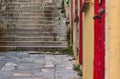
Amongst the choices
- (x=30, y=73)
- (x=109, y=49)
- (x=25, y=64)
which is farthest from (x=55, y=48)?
(x=109, y=49)

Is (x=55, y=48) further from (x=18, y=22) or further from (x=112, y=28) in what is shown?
(x=112, y=28)

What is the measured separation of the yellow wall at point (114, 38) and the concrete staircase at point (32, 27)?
9852mm

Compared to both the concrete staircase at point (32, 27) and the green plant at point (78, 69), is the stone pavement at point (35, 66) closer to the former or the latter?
the green plant at point (78, 69)

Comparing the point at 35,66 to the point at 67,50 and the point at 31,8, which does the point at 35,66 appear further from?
the point at 31,8

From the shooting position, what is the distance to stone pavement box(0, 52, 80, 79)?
8.34 metres

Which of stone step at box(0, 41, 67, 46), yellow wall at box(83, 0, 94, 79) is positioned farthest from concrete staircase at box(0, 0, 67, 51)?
yellow wall at box(83, 0, 94, 79)

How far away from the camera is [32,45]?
13.2m

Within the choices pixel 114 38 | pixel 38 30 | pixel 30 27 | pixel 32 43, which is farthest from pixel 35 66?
pixel 114 38

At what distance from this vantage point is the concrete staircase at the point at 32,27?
1317 cm

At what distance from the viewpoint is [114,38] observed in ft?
9.80

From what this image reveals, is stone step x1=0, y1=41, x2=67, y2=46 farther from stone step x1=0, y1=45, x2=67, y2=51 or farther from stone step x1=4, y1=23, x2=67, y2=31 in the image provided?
stone step x1=4, y1=23, x2=67, y2=31

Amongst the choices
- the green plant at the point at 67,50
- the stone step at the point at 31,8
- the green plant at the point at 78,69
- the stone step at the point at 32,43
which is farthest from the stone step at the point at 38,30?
the green plant at the point at 78,69

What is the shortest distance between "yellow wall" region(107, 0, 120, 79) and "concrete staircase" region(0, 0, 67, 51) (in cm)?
985

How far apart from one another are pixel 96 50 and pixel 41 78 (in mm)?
3889
